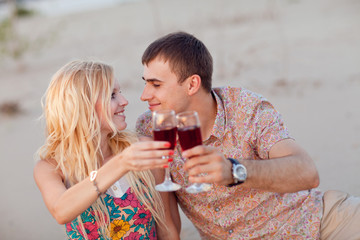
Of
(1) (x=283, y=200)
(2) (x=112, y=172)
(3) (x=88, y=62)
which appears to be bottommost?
(1) (x=283, y=200)

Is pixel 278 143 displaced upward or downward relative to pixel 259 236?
upward

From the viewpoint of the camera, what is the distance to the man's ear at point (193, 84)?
3561mm

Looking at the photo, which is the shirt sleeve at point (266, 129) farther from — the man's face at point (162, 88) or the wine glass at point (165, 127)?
the wine glass at point (165, 127)

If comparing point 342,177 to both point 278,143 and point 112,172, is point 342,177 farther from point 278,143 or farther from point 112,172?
point 112,172

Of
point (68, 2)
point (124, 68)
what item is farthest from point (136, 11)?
point (68, 2)

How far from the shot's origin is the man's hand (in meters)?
2.40

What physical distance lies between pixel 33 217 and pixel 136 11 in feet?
53.4

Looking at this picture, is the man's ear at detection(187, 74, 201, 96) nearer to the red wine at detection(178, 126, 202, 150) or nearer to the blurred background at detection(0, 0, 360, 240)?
the blurred background at detection(0, 0, 360, 240)

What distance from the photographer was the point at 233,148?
11.2 feet

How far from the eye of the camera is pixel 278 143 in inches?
127

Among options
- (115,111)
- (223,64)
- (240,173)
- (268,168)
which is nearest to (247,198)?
(268,168)

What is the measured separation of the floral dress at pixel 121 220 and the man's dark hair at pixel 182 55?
3.15 feet

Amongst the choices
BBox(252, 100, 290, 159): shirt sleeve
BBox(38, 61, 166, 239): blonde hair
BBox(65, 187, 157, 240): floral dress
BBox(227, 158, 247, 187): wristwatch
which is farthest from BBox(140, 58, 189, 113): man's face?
BBox(227, 158, 247, 187): wristwatch

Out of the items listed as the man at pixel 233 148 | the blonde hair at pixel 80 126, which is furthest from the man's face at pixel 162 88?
the blonde hair at pixel 80 126
